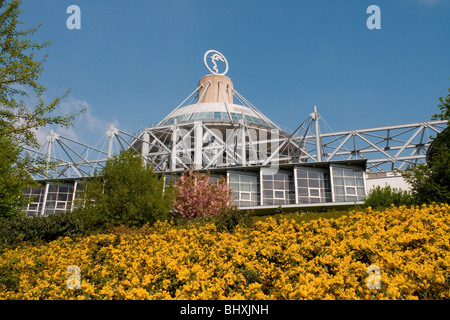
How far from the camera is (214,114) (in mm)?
62531

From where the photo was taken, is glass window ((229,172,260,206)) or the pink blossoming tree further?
glass window ((229,172,260,206))

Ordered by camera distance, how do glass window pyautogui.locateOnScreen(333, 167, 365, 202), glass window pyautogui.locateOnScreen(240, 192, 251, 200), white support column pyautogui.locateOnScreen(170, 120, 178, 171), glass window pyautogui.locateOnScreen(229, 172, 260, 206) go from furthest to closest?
white support column pyautogui.locateOnScreen(170, 120, 178, 171), glass window pyautogui.locateOnScreen(240, 192, 251, 200), glass window pyautogui.locateOnScreen(229, 172, 260, 206), glass window pyautogui.locateOnScreen(333, 167, 365, 202)

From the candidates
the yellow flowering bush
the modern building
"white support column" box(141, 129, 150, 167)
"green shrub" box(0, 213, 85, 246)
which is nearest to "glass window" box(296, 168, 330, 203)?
the modern building

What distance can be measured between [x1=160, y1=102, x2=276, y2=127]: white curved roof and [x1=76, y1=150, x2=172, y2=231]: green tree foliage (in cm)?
3804

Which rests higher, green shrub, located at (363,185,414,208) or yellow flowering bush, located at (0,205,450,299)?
green shrub, located at (363,185,414,208)

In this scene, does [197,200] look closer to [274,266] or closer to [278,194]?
[278,194]

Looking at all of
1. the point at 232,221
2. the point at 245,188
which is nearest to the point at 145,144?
the point at 245,188

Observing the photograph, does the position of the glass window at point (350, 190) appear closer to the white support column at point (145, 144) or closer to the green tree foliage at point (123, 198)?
the green tree foliage at point (123, 198)

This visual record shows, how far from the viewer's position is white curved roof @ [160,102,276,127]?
61.5 metres

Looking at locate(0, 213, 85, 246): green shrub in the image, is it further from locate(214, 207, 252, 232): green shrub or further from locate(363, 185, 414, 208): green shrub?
locate(363, 185, 414, 208): green shrub

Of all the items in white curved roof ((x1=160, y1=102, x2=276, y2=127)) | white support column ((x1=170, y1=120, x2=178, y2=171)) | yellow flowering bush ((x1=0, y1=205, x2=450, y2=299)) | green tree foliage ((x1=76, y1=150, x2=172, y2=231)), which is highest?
white curved roof ((x1=160, y1=102, x2=276, y2=127))

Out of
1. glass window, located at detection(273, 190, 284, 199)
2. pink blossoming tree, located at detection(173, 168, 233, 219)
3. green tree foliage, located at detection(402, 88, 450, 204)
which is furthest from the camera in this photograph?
glass window, located at detection(273, 190, 284, 199)
